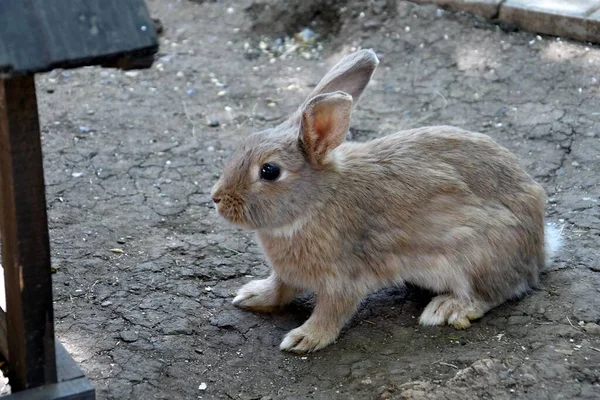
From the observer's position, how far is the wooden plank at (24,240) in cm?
245

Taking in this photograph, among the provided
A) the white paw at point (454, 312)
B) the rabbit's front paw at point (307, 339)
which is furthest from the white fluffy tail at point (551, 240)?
the rabbit's front paw at point (307, 339)

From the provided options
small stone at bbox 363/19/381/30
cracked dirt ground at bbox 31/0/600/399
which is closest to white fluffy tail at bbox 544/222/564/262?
cracked dirt ground at bbox 31/0/600/399

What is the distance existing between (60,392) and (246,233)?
1.72m

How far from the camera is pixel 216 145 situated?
5.19 meters

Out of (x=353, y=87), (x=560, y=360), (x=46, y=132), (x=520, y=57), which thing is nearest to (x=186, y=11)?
(x=46, y=132)

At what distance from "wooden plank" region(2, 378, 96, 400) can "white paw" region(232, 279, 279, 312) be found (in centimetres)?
106

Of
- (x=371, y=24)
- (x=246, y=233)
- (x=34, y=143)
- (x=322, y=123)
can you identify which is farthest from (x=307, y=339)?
(x=371, y=24)

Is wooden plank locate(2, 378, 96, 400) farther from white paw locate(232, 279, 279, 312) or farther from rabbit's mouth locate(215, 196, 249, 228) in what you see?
white paw locate(232, 279, 279, 312)

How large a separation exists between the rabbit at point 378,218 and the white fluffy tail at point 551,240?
0.85 ft

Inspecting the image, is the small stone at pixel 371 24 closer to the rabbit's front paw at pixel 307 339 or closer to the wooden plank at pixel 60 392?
the rabbit's front paw at pixel 307 339

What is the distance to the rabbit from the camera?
11.4 ft

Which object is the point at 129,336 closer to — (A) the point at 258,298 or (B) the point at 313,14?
(A) the point at 258,298

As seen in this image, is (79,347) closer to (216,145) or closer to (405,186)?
(405,186)

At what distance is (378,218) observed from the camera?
3533mm
